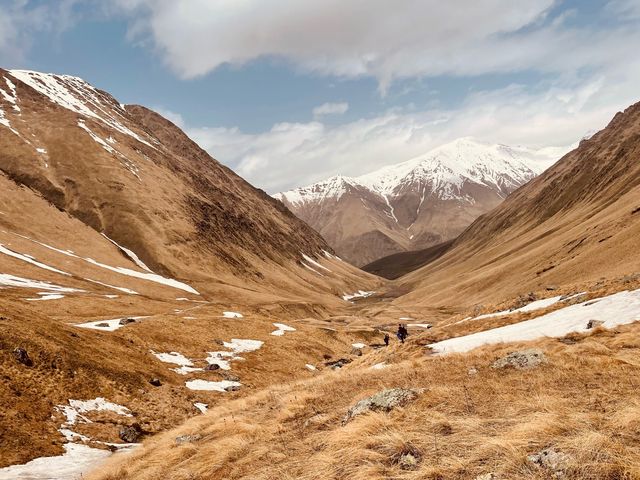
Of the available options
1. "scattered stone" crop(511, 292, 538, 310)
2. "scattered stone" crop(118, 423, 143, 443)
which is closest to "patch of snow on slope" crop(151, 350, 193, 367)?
"scattered stone" crop(118, 423, 143, 443)

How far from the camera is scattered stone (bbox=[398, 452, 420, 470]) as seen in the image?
8.64 metres

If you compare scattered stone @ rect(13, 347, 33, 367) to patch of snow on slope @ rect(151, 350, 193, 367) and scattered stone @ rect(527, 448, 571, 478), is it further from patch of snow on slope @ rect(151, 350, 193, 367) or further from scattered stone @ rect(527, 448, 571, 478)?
scattered stone @ rect(527, 448, 571, 478)

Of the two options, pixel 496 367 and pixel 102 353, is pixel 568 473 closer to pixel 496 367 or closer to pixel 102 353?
pixel 496 367

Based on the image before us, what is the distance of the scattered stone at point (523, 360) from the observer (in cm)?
1564

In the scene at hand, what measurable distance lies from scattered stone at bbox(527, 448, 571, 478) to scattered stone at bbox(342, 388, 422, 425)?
527 centimetres

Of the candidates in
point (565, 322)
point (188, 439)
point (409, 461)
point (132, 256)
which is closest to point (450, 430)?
point (409, 461)

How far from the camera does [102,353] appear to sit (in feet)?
106

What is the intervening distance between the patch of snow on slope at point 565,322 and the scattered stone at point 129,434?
57.1ft

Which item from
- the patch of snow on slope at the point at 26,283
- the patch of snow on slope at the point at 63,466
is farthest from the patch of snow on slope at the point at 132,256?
the patch of snow on slope at the point at 63,466

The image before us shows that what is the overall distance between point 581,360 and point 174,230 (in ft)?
546

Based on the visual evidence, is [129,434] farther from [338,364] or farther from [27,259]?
[27,259]

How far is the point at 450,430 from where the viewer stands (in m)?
10.2

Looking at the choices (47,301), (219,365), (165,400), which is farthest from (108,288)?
(165,400)

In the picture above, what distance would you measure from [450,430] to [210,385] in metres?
29.3
